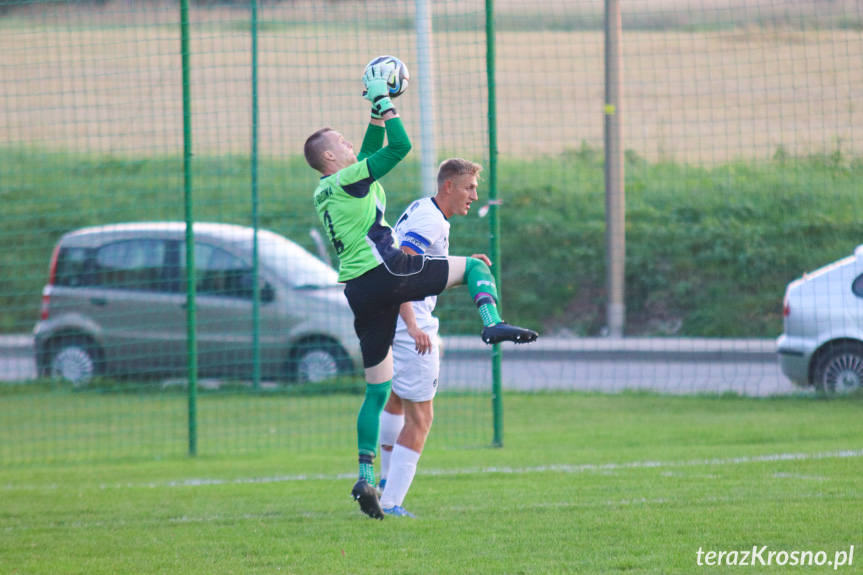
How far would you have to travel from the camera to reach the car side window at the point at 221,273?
38.2 feet

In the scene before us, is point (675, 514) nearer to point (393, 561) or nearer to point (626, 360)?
point (393, 561)

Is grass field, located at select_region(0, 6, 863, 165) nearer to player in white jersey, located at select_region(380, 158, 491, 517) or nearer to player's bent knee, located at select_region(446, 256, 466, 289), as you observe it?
player in white jersey, located at select_region(380, 158, 491, 517)

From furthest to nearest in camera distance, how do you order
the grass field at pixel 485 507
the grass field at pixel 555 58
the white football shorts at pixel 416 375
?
1. the grass field at pixel 555 58
2. the white football shorts at pixel 416 375
3. the grass field at pixel 485 507

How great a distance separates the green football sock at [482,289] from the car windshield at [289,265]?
6.07 metres

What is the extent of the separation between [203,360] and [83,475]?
377 cm

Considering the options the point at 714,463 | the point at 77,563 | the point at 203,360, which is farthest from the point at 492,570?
the point at 203,360

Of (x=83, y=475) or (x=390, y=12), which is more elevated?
(x=390, y=12)

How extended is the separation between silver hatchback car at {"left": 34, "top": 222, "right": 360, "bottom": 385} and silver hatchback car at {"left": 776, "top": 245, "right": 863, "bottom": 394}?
495 cm

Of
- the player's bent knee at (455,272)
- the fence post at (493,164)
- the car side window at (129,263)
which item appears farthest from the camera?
the car side window at (129,263)

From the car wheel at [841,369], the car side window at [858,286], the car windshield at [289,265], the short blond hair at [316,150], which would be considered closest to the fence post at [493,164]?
the short blond hair at [316,150]

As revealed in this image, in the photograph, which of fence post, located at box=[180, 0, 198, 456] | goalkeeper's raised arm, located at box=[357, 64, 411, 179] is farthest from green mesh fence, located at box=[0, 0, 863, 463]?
goalkeeper's raised arm, located at box=[357, 64, 411, 179]

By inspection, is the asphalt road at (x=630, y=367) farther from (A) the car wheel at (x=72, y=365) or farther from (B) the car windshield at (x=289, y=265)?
(B) the car windshield at (x=289, y=265)

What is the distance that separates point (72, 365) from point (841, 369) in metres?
8.65

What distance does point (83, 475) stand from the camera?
25.6 ft
